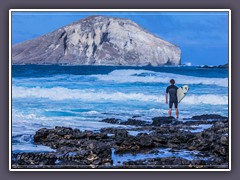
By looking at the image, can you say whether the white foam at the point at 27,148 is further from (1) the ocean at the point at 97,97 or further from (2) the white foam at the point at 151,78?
(2) the white foam at the point at 151,78

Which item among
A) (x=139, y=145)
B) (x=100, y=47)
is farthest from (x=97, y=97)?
(x=139, y=145)

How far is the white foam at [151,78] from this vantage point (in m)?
7.75

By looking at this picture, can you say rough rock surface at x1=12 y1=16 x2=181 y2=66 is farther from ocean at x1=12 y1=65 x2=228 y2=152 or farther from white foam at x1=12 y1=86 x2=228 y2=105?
white foam at x1=12 y1=86 x2=228 y2=105

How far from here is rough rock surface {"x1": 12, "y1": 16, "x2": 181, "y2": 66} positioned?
7.84 metres

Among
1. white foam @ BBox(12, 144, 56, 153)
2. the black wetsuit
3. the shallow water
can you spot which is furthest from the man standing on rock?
white foam @ BBox(12, 144, 56, 153)

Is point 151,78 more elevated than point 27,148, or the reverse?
point 151,78

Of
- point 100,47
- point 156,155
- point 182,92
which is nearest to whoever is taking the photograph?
point 156,155

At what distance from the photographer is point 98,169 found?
762 cm

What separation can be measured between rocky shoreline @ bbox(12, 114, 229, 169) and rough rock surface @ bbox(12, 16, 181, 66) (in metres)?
0.60

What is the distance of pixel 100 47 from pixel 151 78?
0.58 metres

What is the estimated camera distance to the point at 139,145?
25.3 ft

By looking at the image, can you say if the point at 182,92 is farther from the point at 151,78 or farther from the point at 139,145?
the point at 139,145

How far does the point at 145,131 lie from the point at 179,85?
1.80 ft
